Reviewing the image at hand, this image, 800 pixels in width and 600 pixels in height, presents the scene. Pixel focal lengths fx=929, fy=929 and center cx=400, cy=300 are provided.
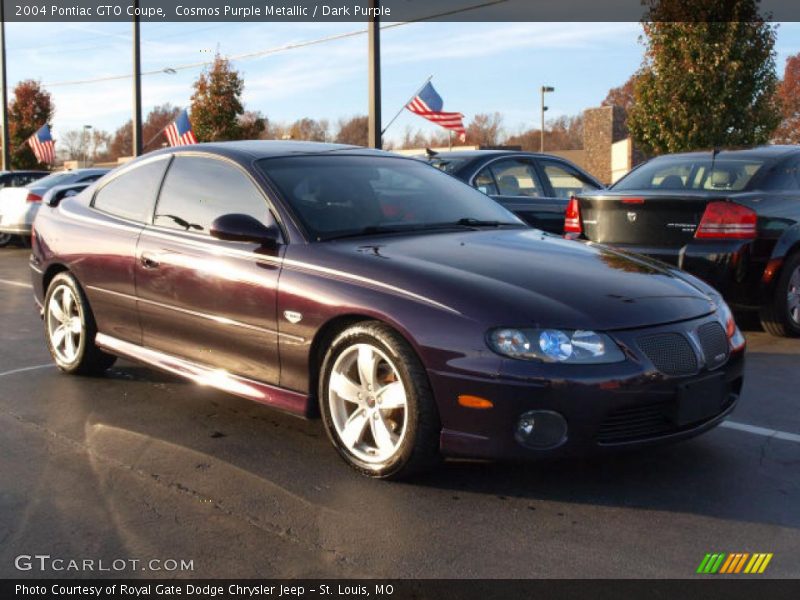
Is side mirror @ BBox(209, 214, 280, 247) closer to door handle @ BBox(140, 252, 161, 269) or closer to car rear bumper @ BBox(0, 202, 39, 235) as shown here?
door handle @ BBox(140, 252, 161, 269)

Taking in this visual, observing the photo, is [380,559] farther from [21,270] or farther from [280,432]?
[21,270]

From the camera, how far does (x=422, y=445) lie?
3.86m

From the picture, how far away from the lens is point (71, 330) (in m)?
6.11

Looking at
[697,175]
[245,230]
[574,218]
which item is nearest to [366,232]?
[245,230]

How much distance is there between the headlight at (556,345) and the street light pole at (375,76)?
43.0 feet

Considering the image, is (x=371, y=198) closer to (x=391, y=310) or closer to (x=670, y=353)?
(x=391, y=310)

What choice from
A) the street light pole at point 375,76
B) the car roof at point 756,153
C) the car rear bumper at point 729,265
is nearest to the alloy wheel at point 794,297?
the car rear bumper at point 729,265

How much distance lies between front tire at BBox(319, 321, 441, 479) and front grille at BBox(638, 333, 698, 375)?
0.91 metres

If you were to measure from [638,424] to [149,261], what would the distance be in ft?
9.44

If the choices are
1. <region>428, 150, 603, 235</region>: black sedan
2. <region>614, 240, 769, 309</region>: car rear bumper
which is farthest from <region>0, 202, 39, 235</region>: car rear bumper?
<region>614, 240, 769, 309</region>: car rear bumper

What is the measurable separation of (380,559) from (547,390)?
3.03 ft

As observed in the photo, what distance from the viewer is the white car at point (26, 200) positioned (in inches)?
636
